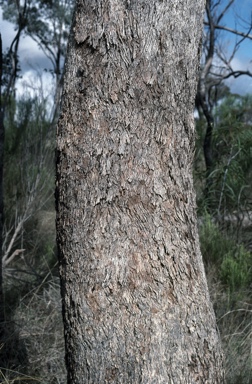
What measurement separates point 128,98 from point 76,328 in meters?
0.78

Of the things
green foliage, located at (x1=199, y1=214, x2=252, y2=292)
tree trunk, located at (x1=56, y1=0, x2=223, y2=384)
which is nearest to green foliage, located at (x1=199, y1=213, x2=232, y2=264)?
green foliage, located at (x1=199, y1=214, x2=252, y2=292)

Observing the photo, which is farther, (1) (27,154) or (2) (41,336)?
(1) (27,154)

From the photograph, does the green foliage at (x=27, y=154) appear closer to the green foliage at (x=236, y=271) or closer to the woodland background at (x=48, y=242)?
the woodland background at (x=48, y=242)

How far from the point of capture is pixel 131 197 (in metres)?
2.02

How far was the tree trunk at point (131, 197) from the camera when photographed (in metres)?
2.01

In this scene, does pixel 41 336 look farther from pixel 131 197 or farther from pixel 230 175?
pixel 230 175

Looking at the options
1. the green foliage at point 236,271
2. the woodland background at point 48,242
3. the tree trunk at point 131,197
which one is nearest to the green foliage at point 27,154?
the woodland background at point 48,242

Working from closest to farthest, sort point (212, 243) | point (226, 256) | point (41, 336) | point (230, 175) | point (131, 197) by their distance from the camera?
point (131, 197) → point (41, 336) → point (226, 256) → point (212, 243) → point (230, 175)

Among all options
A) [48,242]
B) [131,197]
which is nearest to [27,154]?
[48,242]

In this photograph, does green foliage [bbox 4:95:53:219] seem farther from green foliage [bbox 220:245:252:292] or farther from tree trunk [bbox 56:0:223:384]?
tree trunk [bbox 56:0:223:384]

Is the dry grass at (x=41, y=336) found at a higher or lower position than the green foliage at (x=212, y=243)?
lower

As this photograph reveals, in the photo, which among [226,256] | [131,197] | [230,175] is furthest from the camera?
[230,175]

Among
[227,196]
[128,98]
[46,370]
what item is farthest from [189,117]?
[227,196]

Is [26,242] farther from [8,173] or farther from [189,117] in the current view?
[189,117]
